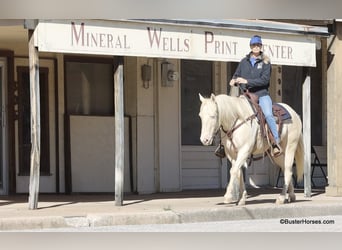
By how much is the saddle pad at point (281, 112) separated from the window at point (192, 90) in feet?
10.9

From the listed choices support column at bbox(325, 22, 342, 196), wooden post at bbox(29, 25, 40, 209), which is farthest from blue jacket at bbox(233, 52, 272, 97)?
wooden post at bbox(29, 25, 40, 209)

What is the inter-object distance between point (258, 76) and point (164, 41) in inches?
60.9

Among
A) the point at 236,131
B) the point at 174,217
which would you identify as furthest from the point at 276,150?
the point at 174,217

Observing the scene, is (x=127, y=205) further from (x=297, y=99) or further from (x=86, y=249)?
(x=297, y=99)

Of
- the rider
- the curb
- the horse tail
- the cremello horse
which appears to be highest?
the rider

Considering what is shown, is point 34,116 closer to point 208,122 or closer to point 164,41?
point 164,41

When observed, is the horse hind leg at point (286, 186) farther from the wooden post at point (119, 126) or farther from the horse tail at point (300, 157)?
the wooden post at point (119, 126)

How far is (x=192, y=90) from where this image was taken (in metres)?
14.5

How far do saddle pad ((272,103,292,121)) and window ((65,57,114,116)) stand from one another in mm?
3773

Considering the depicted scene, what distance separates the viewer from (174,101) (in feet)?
46.4

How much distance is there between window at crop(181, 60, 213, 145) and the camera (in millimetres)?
14398

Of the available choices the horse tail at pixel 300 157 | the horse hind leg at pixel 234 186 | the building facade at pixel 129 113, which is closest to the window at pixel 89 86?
the building facade at pixel 129 113

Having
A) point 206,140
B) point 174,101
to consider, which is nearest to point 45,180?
point 174,101

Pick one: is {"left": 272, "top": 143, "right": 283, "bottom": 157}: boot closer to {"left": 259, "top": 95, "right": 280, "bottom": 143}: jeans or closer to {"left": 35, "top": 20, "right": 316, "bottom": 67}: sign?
{"left": 259, "top": 95, "right": 280, "bottom": 143}: jeans
